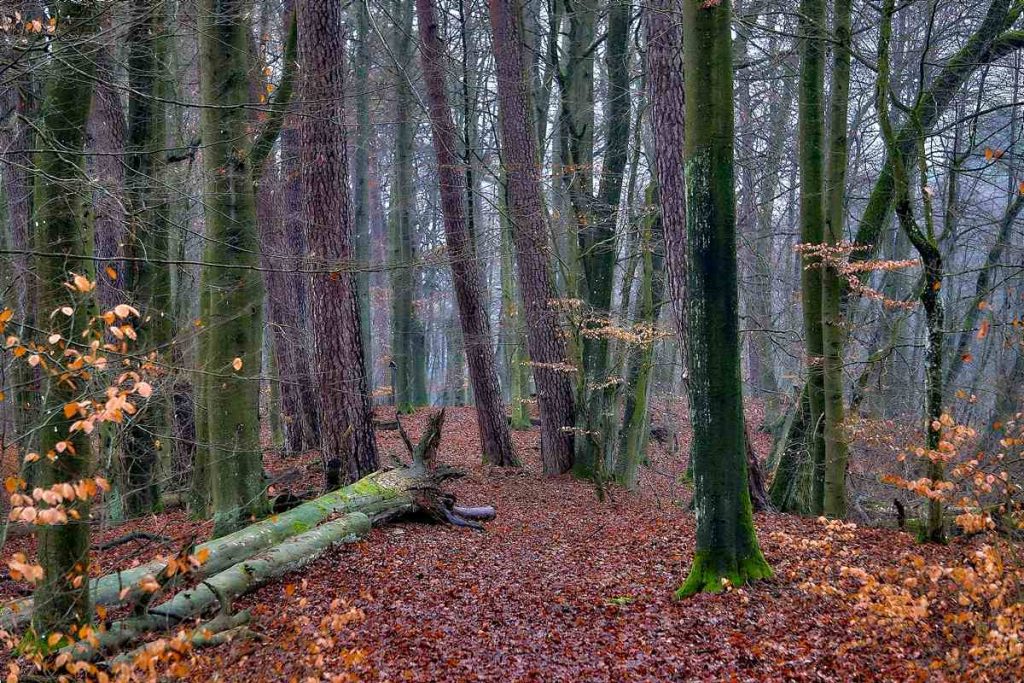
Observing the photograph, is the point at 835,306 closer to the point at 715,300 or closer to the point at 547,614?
the point at 715,300

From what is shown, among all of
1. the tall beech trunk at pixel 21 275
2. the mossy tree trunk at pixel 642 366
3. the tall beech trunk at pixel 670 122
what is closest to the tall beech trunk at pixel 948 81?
the tall beech trunk at pixel 670 122

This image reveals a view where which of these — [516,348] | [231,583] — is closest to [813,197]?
[231,583]

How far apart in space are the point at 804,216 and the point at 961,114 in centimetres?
556

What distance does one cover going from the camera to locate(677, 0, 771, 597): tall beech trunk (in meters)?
6.33

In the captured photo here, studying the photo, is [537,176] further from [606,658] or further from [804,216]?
[606,658]

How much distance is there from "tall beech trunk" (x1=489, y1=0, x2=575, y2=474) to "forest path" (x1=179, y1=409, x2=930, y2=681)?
3.70m

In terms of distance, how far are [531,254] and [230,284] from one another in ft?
20.3

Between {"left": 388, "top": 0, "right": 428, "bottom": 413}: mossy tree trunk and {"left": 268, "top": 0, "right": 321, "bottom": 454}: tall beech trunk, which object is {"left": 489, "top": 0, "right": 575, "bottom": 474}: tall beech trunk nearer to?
{"left": 268, "top": 0, "right": 321, "bottom": 454}: tall beech trunk

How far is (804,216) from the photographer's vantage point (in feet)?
32.8

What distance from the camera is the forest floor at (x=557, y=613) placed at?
5.07 meters

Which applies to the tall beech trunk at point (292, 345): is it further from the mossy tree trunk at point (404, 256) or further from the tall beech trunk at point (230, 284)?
the tall beech trunk at point (230, 284)

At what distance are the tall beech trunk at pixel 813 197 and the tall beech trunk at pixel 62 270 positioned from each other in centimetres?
822

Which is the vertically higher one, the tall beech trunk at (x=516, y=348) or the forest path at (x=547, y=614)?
the tall beech trunk at (x=516, y=348)

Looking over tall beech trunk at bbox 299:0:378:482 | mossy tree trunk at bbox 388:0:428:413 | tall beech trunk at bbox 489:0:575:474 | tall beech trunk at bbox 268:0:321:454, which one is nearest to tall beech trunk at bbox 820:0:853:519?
tall beech trunk at bbox 489:0:575:474
